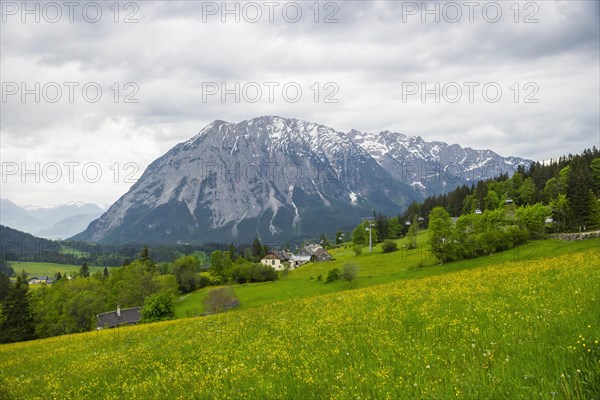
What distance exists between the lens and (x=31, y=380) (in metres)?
17.9

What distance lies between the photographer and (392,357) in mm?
9266

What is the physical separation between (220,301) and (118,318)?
22786mm

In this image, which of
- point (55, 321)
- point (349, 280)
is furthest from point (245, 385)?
point (55, 321)

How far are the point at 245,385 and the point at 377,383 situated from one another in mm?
3463

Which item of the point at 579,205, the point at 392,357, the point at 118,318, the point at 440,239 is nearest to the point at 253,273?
the point at 118,318

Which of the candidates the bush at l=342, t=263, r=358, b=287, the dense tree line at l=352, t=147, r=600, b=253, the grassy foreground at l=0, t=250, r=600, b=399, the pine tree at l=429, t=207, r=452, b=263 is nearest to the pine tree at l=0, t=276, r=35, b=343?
the bush at l=342, t=263, r=358, b=287

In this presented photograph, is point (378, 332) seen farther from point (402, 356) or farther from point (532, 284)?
point (532, 284)

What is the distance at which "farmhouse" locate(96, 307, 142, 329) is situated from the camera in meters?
85.0

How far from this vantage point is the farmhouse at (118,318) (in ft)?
279

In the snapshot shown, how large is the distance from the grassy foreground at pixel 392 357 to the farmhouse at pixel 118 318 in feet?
241

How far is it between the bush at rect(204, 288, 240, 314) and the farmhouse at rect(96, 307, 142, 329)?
16.0m

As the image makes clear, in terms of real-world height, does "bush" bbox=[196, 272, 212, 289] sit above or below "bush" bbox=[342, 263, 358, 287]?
below

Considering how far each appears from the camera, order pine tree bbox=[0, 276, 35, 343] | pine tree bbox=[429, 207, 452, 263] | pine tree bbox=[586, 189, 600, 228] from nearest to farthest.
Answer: pine tree bbox=[429, 207, 452, 263] → pine tree bbox=[0, 276, 35, 343] → pine tree bbox=[586, 189, 600, 228]

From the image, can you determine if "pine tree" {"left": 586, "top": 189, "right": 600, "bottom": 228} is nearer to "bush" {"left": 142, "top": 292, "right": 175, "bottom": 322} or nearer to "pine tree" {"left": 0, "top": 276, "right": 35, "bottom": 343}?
"bush" {"left": 142, "top": 292, "right": 175, "bottom": 322}
